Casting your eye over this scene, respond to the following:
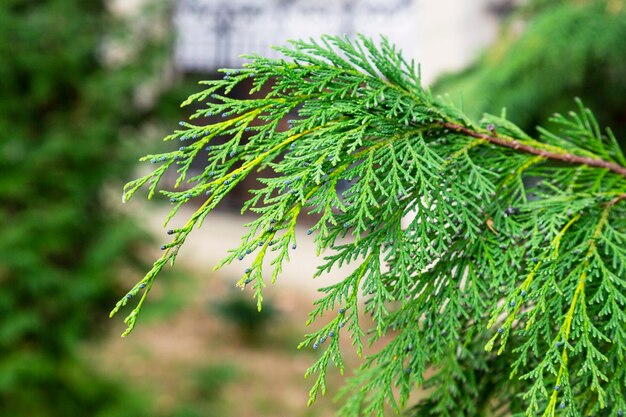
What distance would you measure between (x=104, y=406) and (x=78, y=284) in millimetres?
913

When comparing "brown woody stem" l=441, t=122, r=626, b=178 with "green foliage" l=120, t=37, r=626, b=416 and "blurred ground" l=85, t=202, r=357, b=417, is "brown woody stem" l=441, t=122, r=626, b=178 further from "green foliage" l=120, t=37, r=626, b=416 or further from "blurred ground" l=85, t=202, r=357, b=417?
"blurred ground" l=85, t=202, r=357, b=417

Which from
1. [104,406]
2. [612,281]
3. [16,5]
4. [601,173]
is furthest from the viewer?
[104,406]

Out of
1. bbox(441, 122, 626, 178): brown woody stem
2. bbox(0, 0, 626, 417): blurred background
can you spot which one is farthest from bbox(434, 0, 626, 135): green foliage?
bbox(441, 122, 626, 178): brown woody stem

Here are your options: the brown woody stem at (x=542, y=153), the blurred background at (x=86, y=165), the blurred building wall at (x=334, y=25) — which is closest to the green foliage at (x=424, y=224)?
the brown woody stem at (x=542, y=153)

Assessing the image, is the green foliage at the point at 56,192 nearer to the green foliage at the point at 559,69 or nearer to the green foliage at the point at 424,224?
the green foliage at the point at 559,69

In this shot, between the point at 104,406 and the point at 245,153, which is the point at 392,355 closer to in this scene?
the point at 245,153

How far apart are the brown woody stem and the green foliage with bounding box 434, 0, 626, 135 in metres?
1.53

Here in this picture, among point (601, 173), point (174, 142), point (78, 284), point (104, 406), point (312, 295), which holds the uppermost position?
point (601, 173)

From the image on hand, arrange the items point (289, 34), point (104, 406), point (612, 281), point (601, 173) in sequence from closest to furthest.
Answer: point (612, 281) → point (601, 173) → point (104, 406) → point (289, 34)

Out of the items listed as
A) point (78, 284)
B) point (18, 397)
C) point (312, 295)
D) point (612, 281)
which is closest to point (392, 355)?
point (612, 281)

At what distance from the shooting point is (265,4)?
894 cm

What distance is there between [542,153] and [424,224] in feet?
1.11

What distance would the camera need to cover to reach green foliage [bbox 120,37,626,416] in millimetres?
1062

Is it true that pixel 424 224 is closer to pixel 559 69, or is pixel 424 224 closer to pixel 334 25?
pixel 559 69
